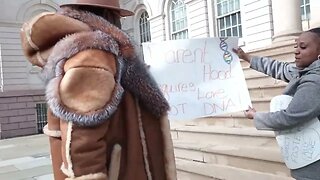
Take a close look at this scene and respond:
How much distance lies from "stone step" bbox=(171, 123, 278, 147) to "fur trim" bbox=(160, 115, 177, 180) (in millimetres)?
2294

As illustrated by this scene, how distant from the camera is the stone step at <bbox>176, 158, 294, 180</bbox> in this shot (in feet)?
12.1

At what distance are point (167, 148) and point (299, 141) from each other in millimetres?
813

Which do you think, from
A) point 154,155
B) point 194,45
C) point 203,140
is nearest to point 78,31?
point 154,155

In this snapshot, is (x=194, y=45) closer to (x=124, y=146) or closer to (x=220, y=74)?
(x=220, y=74)

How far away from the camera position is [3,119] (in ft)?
56.0

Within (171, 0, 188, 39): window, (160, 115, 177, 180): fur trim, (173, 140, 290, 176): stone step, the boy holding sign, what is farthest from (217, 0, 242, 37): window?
(160, 115, 177, 180): fur trim

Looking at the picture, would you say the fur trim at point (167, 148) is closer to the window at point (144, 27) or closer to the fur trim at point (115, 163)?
the fur trim at point (115, 163)

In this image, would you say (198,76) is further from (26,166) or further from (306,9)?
(306,9)

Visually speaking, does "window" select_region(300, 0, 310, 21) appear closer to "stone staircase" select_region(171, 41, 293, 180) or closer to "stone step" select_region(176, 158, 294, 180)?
"stone staircase" select_region(171, 41, 293, 180)

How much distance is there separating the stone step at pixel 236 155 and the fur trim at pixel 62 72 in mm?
2491

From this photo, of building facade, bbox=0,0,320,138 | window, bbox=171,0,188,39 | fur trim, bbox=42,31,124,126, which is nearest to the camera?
fur trim, bbox=42,31,124,126

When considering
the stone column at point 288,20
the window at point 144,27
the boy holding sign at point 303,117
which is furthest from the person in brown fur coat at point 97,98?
the window at point 144,27

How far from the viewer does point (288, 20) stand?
7289mm

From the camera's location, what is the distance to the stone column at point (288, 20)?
7.24m
